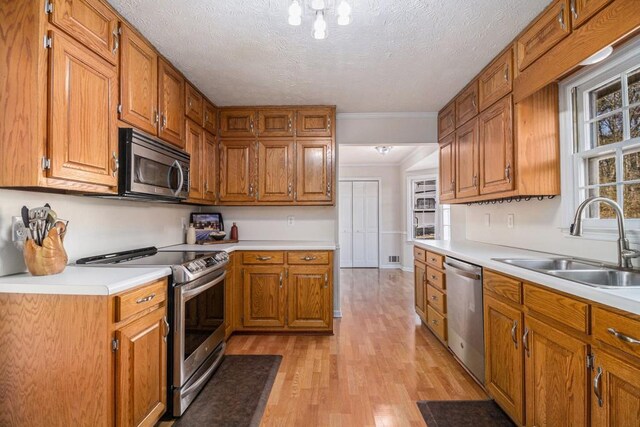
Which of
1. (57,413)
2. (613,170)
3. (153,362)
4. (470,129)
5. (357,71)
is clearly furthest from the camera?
(470,129)

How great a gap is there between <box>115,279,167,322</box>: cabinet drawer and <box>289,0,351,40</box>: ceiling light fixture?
61.2 inches

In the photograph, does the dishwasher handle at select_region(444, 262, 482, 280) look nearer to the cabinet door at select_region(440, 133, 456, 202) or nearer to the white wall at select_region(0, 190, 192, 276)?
the cabinet door at select_region(440, 133, 456, 202)

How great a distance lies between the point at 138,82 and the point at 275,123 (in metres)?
1.54

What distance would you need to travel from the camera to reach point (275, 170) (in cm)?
343

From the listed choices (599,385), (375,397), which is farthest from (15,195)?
(599,385)

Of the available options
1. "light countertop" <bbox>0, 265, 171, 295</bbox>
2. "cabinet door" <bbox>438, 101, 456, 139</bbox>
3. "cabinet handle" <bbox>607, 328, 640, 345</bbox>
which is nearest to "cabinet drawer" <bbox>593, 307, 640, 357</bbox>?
"cabinet handle" <bbox>607, 328, 640, 345</bbox>

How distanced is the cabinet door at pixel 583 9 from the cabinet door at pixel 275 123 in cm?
241

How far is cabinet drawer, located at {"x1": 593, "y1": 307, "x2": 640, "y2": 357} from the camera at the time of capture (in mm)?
1013

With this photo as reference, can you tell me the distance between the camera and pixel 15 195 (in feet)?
Result: 5.20

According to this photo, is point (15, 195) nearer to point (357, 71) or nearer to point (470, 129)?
point (357, 71)

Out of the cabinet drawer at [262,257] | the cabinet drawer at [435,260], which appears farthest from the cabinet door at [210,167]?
the cabinet drawer at [435,260]

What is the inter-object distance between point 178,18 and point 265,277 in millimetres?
2197

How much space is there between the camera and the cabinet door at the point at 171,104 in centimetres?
235

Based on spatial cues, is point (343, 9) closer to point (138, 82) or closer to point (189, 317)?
point (138, 82)
